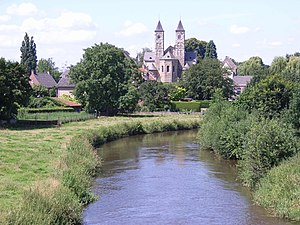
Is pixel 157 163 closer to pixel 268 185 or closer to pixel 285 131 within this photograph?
pixel 285 131

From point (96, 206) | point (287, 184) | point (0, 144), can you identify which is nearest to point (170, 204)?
point (96, 206)

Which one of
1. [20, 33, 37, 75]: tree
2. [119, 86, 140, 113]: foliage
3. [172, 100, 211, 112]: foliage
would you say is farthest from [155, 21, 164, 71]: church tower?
[119, 86, 140, 113]: foliage

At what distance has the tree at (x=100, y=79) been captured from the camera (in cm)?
7812

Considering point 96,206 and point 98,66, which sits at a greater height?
point 98,66

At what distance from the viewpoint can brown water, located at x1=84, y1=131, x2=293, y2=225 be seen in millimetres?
26000

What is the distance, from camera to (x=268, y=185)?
2845 cm

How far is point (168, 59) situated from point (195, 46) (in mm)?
35583

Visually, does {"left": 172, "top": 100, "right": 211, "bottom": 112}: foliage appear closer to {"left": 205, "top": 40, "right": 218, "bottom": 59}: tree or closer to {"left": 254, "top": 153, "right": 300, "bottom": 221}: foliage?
{"left": 205, "top": 40, "right": 218, "bottom": 59}: tree

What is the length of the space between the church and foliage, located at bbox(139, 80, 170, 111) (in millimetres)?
45097

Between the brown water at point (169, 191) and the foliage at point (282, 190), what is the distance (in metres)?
0.58

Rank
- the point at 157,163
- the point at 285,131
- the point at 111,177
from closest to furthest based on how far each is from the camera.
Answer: the point at 285,131
the point at 111,177
the point at 157,163

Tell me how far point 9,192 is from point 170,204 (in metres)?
8.84

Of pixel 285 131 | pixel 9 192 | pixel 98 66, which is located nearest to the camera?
pixel 9 192

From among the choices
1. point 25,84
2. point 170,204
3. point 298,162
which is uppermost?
point 25,84
